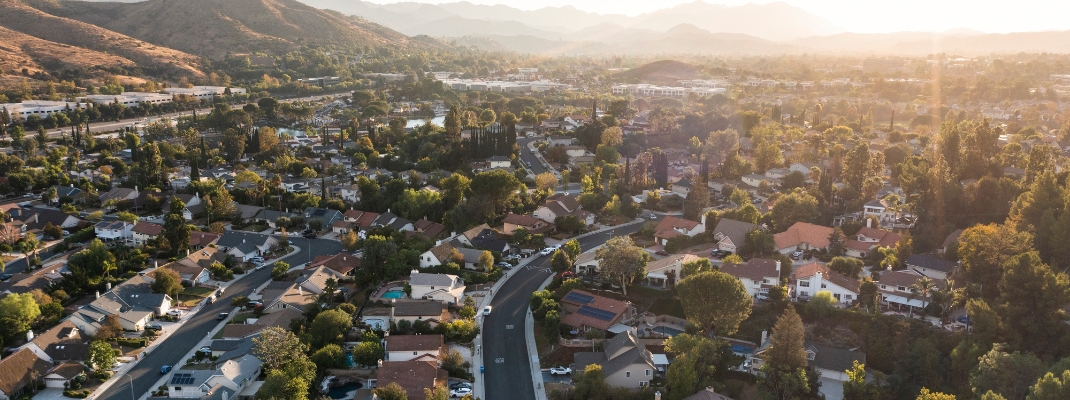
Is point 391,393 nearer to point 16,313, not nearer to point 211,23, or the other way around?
point 16,313

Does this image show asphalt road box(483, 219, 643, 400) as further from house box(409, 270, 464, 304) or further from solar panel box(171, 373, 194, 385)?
solar panel box(171, 373, 194, 385)

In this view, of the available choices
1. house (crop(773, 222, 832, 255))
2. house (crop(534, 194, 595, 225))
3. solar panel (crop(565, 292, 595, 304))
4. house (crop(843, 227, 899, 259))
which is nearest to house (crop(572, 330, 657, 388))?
solar panel (crop(565, 292, 595, 304))

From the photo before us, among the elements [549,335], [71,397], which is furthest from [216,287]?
[549,335]

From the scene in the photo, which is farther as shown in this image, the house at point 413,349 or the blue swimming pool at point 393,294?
the blue swimming pool at point 393,294

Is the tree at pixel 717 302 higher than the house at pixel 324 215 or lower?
higher

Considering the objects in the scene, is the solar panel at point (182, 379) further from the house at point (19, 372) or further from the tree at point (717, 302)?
the tree at point (717, 302)

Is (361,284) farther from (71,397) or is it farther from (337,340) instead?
(71,397)

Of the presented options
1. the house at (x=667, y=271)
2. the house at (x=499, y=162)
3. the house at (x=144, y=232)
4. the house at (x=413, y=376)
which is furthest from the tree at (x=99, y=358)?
the house at (x=499, y=162)

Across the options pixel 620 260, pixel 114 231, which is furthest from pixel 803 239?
pixel 114 231
